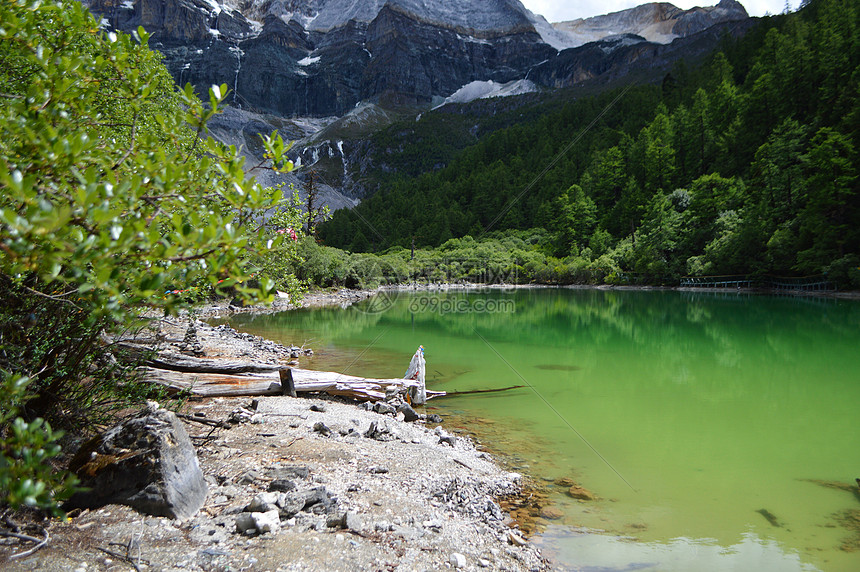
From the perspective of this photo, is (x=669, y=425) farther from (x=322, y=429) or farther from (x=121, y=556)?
(x=121, y=556)

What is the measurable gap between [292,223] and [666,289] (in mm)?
54233

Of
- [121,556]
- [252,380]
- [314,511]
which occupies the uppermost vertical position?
[121,556]

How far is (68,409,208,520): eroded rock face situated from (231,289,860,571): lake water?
3373mm

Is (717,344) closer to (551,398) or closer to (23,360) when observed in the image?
(551,398)

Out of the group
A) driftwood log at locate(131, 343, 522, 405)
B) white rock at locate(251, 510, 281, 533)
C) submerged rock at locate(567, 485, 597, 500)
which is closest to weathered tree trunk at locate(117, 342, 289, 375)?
driftwood log at locate(131, 343, 522, 405)

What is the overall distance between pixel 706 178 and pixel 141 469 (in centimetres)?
6643

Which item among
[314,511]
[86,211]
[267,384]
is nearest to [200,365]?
[267,384]

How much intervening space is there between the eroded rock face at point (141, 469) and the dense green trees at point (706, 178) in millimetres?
44344

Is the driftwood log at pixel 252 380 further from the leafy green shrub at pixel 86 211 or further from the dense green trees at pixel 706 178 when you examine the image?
the dense green trees at pixel 706 178

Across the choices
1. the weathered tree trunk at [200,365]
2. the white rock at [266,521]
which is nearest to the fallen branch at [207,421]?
the weathered tree trunk at [200,365]

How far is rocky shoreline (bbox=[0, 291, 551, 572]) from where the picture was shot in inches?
117

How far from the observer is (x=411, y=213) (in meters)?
121

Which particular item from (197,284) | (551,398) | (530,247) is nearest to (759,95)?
(530,247)

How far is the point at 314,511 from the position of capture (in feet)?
12.5
